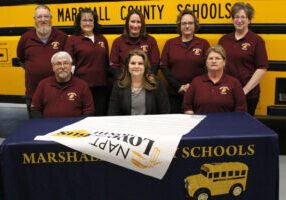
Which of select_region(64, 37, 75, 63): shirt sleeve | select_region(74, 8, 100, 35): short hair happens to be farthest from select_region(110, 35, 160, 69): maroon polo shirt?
select_region(64, 37, 75, 63): shirt sleeve

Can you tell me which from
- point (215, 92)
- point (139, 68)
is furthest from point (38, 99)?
point (215, 92)

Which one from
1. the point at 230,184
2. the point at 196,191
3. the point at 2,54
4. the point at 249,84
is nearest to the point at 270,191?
the point at 230,184

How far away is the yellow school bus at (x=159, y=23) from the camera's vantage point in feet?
10.2

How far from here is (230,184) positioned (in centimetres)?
190

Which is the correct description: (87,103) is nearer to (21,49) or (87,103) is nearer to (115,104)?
(115,104)

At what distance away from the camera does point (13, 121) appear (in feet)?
15.8

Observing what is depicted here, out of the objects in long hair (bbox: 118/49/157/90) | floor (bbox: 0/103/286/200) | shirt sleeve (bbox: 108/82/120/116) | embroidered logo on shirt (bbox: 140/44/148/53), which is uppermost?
embroidered logo on shirt (bbox: 140/44/148/53)

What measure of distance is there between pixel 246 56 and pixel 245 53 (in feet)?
0.09

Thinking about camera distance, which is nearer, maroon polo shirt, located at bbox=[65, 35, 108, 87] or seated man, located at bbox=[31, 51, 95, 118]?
seated man, located at bbox=[31, 51, 95, 118]

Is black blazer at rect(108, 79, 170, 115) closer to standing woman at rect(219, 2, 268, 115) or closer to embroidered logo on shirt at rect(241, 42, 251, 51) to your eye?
standing woman at rect(219, 2, 268, 115)

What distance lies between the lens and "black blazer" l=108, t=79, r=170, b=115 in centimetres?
271

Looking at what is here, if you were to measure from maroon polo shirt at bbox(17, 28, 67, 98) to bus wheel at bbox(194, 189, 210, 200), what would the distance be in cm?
184

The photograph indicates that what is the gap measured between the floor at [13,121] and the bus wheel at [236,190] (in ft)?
3.46

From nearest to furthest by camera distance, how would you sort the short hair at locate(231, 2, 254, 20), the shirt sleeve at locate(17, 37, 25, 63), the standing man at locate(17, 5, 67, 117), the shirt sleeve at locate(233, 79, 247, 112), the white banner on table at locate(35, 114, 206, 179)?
1. the white banner on table at locate(35, 114, 206, 179)
2. the shirt sleeve at locate(233, 79, 247, 112)
3. the short hair at locate(231, 2, 254, 20)
4. the standing man at locate(17, 5, 67, 117)
5. the shirt sleeve at locate(17, 37, 25, 63)
